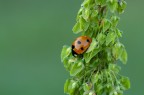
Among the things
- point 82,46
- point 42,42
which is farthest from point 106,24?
point 42,42

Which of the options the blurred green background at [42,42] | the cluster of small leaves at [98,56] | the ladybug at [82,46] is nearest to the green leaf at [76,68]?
the cluster of small leaves at [98,56]

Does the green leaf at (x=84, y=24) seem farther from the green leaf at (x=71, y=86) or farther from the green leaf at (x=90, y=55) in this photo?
the green leaf at (x=71, y=86)

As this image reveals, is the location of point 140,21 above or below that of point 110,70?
below

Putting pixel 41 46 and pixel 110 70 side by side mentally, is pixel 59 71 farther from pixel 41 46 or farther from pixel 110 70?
pixel 110 70

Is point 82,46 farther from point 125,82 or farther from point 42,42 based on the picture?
point 42,42

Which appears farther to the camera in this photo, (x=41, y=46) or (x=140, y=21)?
(x=140, y=21)

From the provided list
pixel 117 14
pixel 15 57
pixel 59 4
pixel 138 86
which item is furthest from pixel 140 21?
pixel 117 14

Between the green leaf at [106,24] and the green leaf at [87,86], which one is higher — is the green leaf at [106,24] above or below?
above
